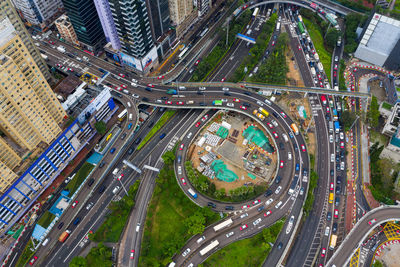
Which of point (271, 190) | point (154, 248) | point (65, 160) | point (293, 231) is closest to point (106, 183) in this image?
point (65, 160)

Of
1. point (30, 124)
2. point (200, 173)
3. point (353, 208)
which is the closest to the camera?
point (30, 124)

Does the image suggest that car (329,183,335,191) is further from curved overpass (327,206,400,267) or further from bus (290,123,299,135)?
bus (290,123,299,135)

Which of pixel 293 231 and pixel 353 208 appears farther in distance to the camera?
pixel 353 208

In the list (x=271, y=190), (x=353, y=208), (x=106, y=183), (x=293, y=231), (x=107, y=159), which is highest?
(x=353, y=208)

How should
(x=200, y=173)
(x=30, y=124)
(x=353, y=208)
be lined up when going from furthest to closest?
(x=200, y=173), (x=353, y=208), (x=30, y=124)

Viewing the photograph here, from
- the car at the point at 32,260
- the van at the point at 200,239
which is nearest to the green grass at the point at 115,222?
the car at the point at 32,260

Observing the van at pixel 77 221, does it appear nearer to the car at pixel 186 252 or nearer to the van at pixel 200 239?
the car at pixel 186 252

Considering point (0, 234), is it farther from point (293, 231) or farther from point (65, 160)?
point (293, 231)

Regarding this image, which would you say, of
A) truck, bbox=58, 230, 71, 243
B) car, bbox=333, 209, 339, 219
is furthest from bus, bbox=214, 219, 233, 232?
truck, bbox=58, 230, 71, 243
